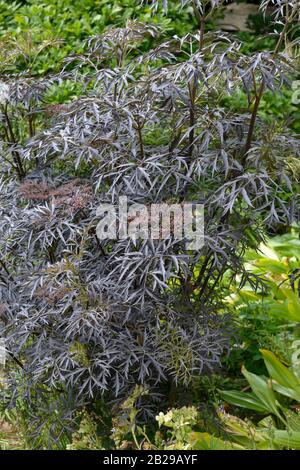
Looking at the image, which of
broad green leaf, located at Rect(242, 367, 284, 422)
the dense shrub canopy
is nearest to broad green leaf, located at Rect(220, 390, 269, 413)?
broad green leaf, located at Rect(242, 367, 284, 422)

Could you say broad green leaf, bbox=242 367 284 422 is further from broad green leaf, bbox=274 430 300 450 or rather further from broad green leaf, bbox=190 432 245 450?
broad green leaf, bbox=190 432 245 450

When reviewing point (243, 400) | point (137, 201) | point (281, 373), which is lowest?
point (243, 400)

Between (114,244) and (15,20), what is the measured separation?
334 cm

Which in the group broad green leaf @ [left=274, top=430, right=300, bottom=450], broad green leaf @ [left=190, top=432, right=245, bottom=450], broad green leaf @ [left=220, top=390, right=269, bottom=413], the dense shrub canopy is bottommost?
broad green leaf @ [left=220, top=390, right=269, bottom=413]

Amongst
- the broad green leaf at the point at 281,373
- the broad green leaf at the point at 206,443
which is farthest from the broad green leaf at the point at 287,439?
the broad green leaf at the point at 281,373

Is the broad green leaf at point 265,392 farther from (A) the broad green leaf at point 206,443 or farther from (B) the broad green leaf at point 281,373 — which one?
(A) the broad green leaf at point 206,443

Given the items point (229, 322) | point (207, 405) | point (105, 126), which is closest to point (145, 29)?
point (105, 126)

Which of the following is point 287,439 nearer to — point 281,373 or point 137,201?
point 281,373

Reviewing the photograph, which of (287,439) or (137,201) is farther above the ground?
(137,201)

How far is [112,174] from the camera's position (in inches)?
122

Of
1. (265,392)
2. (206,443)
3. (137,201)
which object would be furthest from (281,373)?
(137,201)

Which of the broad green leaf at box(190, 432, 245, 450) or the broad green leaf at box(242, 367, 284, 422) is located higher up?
the broad green leaf at box(190, 432, 245, 450)

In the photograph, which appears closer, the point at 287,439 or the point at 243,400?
the point at 287,439

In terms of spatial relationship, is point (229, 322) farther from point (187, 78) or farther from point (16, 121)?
point (16, 121)
